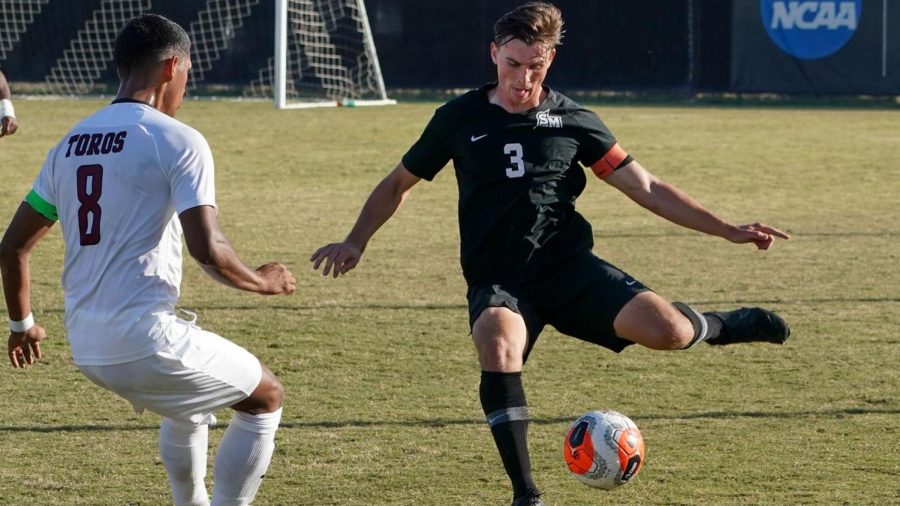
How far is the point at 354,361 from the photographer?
787 centimetres

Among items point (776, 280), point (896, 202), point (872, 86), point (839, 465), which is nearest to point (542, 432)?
point (839, 465)

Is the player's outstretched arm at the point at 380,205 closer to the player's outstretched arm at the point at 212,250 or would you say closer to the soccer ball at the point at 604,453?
the soccer ball at the point at 604,453

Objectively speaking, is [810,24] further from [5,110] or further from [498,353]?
[498,353]

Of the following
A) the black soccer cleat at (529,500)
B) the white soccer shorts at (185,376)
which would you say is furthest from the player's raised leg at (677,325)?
the white soccer shorts at (185,376)

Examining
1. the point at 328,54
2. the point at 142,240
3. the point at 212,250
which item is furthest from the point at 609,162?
the point at 328,54

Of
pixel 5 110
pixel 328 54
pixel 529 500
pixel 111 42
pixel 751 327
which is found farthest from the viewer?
pixel 111 42

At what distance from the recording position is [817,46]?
26312 mm

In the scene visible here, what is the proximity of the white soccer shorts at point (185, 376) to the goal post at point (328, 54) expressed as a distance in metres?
23.3

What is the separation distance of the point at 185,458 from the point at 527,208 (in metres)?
1.79

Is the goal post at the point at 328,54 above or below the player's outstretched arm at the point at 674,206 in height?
below

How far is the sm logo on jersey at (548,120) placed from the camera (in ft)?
18.9

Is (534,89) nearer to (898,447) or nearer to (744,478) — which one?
(744,478)

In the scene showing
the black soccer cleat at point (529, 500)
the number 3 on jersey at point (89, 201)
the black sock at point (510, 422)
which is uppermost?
the number 3 on jersey at point (89, 201)

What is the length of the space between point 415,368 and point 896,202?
342 inches
